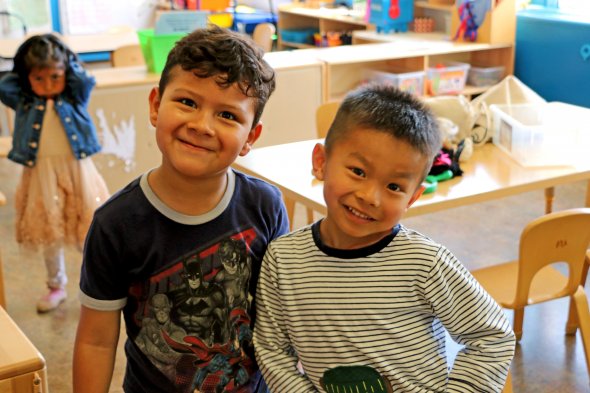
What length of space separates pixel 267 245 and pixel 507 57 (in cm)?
433

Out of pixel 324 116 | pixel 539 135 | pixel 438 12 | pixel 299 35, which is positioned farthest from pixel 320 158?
pixel 299 35

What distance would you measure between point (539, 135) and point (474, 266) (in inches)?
38.0

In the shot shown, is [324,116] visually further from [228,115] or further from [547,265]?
[228,115]

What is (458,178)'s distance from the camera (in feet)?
8.98

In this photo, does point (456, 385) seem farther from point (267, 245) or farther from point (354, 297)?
point (267, 245)

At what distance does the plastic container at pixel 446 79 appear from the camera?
4914mm

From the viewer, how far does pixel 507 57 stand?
5.33 m

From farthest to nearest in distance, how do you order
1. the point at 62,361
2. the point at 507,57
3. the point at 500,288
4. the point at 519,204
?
the point at 507,57 → the point at 519,204 → the point at 62,361 → the point at 500,288

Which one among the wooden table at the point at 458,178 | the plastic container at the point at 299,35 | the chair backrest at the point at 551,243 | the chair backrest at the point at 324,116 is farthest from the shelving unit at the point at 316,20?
the chair backrest at the point at 551,243

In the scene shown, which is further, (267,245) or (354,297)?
(267,245)

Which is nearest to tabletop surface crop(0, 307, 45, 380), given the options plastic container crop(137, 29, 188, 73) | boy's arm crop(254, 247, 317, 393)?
boy's arm crop(254, 247, 317, 393)

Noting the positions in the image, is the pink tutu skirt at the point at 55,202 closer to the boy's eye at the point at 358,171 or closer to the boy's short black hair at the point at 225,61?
the boy's short black hair at the point at 225,61

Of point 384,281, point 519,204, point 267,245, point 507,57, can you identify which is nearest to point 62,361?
point 267,245

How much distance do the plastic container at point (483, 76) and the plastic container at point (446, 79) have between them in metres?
0.09
